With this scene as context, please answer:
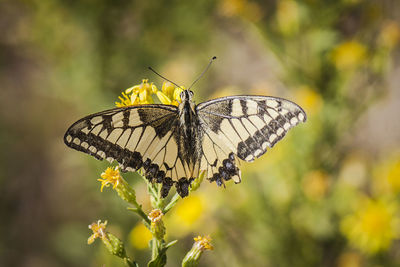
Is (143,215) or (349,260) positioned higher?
(143,215)

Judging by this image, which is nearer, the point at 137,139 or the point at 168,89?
the point at 137,139

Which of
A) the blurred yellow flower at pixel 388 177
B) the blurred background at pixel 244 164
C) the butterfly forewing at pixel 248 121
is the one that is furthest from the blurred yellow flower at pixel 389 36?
the butterfly forewing at pixel 248 121

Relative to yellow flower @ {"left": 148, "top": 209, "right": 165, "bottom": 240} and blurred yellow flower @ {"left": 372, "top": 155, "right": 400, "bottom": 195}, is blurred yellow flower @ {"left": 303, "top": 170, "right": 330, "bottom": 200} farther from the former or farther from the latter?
yellow flower @ {"left": 148, "top": 209, "right": 165, "bottom": 240}

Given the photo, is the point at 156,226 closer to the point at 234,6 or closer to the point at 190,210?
the point at 190,210

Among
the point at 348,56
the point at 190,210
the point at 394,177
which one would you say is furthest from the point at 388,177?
the point at 190,210

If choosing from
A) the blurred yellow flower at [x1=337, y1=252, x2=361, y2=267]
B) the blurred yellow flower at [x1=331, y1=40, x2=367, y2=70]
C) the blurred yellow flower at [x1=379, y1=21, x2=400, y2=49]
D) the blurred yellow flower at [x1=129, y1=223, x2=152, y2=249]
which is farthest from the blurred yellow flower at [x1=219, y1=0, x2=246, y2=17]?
the blurred yellow flower at [x1=337, y1=252, x2=361, y2=267]

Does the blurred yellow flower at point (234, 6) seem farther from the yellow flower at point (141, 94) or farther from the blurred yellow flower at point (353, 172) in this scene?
the blurred yellow flower at point (353, 172)

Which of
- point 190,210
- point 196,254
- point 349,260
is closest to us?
point 196,254
